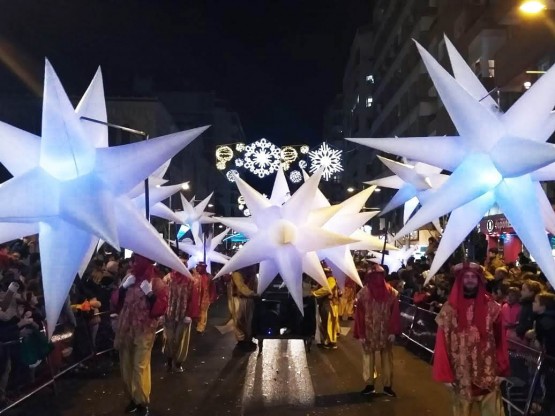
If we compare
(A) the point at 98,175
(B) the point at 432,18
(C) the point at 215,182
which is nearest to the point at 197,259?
(A) the point at 98,175

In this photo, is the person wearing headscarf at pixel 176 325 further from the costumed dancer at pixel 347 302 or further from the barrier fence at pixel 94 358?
the costumed dancer at pixel 347 302

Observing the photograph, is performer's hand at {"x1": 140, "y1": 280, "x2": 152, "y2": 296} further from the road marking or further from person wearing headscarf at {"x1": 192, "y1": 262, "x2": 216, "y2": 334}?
person wearing headscarf at {"x1": 192, "y1": 262, "x2": 216, "y2": 334}

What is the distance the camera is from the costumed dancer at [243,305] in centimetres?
1395

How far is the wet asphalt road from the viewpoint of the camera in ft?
28.6

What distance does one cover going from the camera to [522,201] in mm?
5652

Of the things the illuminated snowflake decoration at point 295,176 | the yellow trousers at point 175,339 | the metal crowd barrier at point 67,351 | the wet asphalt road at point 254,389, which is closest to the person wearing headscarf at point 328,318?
the wet asphalt road at point 254,389

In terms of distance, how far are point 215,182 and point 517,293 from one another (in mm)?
71714

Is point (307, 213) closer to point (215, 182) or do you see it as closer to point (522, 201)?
point (522, 201)

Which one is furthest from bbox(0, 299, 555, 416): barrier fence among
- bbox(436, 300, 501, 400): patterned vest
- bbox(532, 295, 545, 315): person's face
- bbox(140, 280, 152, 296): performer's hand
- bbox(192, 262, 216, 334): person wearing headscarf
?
bbox(192, 262, 216, 334): person wearing headscarf

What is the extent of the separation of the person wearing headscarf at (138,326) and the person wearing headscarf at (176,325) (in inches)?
108

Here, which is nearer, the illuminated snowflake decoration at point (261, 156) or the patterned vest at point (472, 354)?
the patterned vest at point (472, 354)

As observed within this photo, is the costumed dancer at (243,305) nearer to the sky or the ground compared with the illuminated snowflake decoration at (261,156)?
nearer to the ground

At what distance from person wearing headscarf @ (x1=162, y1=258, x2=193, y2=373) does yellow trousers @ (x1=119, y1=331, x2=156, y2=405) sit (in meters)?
2.78

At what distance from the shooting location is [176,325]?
37.1 ft
